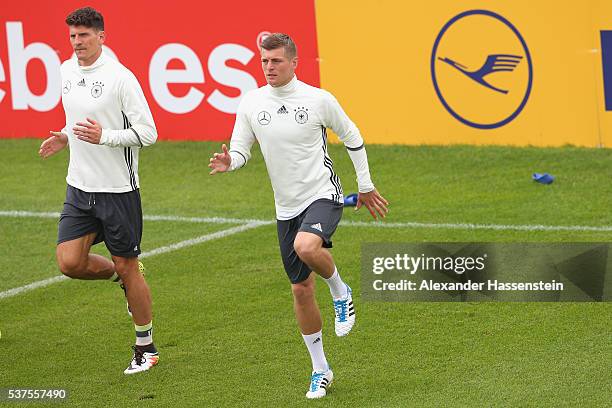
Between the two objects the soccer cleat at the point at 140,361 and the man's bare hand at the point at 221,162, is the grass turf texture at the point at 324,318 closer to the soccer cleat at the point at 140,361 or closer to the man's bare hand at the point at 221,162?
the soccer cleat at the point at 140,361

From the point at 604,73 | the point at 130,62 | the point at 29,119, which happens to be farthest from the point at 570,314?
the point at 29,119

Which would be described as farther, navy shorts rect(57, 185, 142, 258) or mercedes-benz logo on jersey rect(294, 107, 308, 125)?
navy shorts rect(57, 185, 142, 258)

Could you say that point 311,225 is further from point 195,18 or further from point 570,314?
point 195,18

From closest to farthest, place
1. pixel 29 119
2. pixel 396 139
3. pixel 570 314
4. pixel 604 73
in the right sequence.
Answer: pixel 570 314, pixel 604 73, pixel 396 139, pixel 29 119

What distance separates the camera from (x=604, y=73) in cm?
1505

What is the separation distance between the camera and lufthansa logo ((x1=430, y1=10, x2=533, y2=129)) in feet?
50.5

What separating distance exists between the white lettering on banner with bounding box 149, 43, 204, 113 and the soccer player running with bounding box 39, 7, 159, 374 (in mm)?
8030

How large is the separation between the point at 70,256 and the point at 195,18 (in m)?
8.76

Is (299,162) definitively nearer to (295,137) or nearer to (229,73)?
(295,137)

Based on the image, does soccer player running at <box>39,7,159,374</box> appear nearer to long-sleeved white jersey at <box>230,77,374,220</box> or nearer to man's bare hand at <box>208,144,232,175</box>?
man's bare hand at <box>208,144,232,175</box>

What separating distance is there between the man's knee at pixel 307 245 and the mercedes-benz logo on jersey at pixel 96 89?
183 centimetres

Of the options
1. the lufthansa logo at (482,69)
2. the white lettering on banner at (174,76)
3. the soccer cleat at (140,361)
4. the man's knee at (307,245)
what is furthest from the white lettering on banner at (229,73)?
the man's knee at (307,245)

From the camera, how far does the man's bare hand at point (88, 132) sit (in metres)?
8.34

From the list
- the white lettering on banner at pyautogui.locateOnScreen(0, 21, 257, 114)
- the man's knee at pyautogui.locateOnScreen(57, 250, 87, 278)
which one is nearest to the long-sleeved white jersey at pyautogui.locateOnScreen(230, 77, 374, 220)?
the man's knee at pyautogui.locateOnScreen(57, 250, 87, 278)
